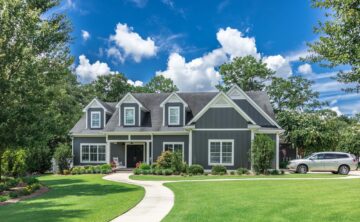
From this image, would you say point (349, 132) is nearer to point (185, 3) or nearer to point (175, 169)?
point (175, 169)

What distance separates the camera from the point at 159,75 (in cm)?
6700

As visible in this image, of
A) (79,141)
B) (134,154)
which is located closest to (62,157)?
(79,141)

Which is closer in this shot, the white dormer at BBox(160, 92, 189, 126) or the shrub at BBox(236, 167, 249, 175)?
Answer: the shrub at BBox(236, 167, 249, 175)

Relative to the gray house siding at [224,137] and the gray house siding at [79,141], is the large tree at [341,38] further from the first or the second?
the gray house siding at [79,141]

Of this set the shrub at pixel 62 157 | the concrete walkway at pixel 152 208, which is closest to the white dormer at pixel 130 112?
the shrub at pixel 62 157

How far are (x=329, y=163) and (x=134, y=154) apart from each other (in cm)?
1604

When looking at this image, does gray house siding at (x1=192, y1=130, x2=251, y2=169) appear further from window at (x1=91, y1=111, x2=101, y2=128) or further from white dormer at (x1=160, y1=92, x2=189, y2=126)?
window at (x1=91, y1=111, x2=101, y2=128)

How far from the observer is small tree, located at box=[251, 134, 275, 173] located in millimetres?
26812

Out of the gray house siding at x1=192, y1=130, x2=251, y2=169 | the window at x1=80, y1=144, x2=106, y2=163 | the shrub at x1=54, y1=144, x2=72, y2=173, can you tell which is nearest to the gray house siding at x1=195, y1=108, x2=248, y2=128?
the gray house siding at x1=192, y1=130, x2=251, y2=169

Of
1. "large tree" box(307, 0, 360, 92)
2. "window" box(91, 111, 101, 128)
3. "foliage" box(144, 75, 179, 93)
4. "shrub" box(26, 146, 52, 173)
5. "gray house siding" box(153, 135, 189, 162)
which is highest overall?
"foliage" box(144, 75, 179, 93)

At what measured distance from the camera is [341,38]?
29.6 ft

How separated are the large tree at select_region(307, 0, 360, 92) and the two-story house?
63.8 ft

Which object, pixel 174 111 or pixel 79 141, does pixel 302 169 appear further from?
pixel 79 141

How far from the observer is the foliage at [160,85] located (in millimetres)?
65375
